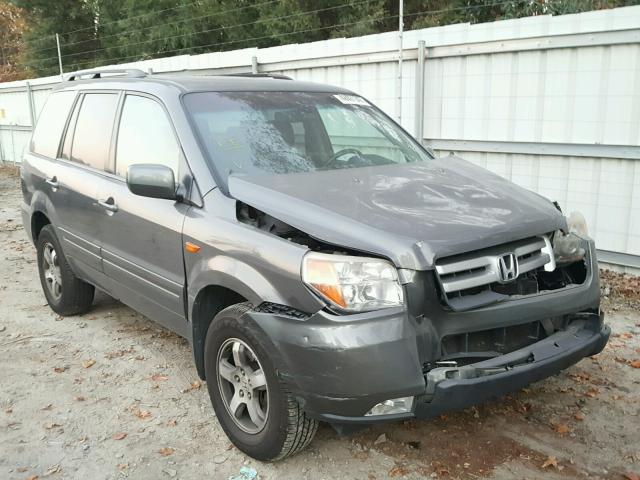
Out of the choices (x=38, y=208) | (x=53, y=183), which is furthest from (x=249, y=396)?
(x=38, y=208)

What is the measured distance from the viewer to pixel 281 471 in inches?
122

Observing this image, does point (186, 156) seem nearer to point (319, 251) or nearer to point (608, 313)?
point (319, 251)

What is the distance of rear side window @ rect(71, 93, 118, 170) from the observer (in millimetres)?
4379

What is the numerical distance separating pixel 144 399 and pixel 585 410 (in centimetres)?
271

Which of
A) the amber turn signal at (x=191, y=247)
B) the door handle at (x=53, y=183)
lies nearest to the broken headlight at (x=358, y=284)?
the amber turn signal at (x=191, y=247)

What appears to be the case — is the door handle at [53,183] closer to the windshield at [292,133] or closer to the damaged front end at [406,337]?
the windshield at [292,133]

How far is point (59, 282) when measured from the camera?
532cm

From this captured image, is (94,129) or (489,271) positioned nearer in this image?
(489,271)

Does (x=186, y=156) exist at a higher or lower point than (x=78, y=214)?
higher

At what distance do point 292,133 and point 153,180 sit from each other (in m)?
0.99

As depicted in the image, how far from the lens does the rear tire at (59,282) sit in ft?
16.9

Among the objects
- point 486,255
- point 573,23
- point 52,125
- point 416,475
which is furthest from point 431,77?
point 416,475

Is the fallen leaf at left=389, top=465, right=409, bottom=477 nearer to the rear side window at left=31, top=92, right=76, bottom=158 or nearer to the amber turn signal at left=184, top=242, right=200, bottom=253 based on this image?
the amber turn signal at left=184, top=242, right=200, bottom=253

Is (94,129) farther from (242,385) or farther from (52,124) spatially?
(242,385)
